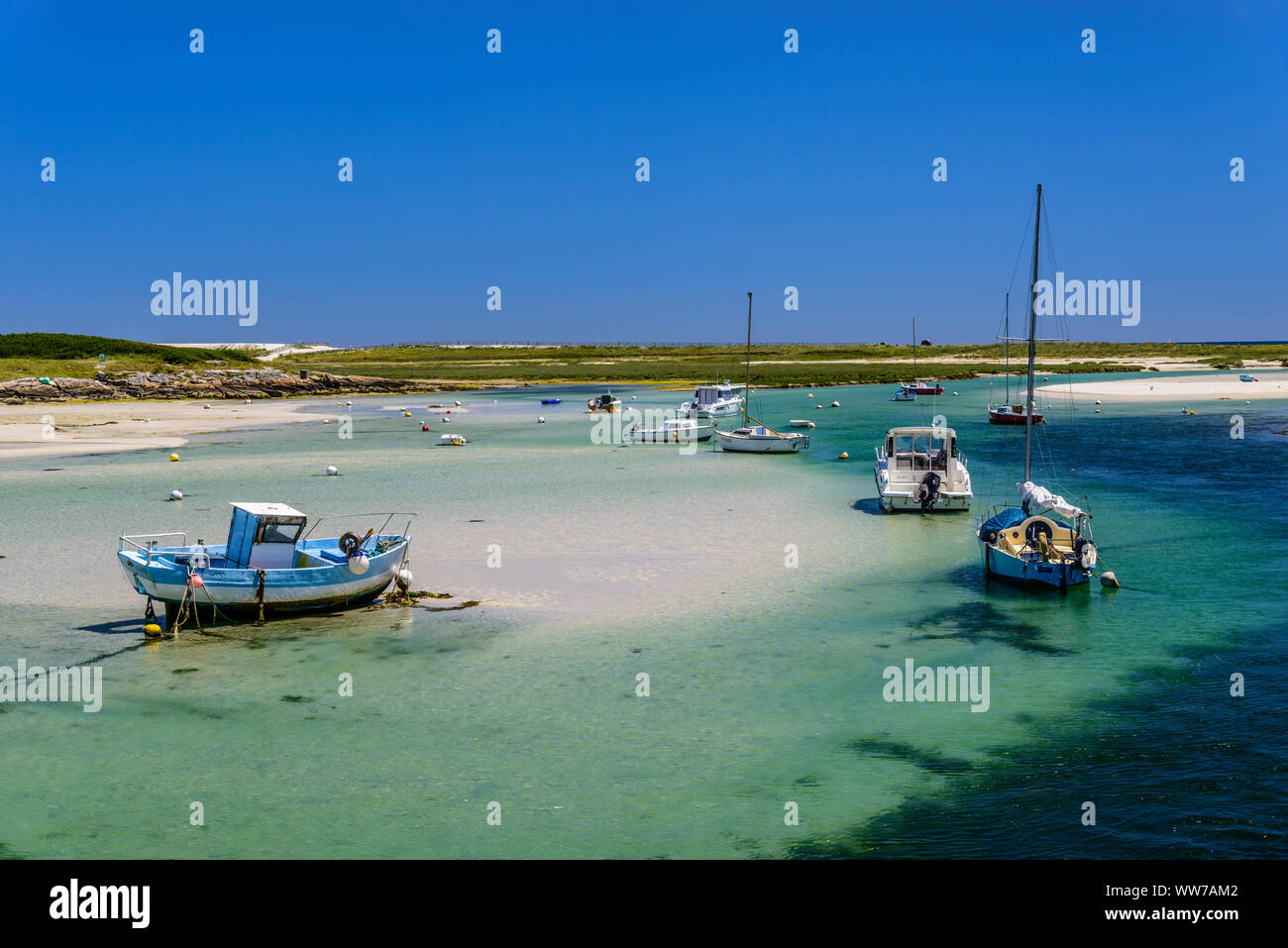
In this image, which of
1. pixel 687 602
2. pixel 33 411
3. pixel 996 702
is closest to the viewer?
pixel 996 702

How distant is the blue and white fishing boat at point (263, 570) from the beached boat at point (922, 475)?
70.7 ft

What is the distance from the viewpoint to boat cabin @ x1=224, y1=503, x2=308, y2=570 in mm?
24375

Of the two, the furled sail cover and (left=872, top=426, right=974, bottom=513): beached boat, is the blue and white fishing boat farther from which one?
(left=872, top=426, right=974, bottom=513): beached boat

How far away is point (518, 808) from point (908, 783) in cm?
581

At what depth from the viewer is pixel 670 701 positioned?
62.5ft

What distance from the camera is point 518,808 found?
48.1 ft


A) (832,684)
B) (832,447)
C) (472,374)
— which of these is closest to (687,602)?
(832,684)

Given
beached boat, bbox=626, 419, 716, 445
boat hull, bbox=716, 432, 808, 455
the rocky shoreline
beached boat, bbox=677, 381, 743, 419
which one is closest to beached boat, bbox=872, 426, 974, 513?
boat hull, bbox=716, 432, 808, 455

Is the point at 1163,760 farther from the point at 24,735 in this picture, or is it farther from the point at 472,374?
the point at 472,374

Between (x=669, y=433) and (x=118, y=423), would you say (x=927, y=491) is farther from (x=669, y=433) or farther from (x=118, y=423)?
(x=118, y=423)

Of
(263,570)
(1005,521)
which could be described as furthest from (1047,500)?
(263,570)

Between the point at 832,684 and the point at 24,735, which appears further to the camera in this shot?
the point at 832,684
